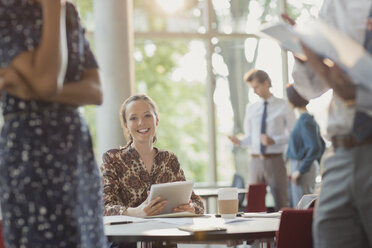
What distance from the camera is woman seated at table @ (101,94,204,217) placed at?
344 centimetres

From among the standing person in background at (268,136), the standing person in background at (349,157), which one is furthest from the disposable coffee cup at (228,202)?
the standing person in background at (268,136)

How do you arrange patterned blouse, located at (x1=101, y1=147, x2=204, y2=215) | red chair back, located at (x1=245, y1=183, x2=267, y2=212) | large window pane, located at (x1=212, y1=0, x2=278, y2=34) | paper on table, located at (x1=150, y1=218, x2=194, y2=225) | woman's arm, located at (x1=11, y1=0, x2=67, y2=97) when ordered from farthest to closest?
large window pane, located at (x1=212, y1=0, x2=278, y2=34) → red chair back, located at (x1=245, y1=183, x2=267, y2=212) → patterned blouse, located at (x1=101, y1=147, x2=204, y2=215) → paper on table, located at (x1=150, y1=218, x2=194, y2=225) → woman's arm, located at (x1=11, y1=0, x2=67, y2=97)

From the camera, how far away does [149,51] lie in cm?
802

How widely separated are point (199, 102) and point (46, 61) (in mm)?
6704

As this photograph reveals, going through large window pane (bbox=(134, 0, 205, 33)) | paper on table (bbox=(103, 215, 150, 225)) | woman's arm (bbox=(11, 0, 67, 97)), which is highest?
large window pane (bbox=(134, 0, 205, 33))

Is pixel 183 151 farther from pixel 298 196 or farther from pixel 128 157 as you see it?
pixel 128 157

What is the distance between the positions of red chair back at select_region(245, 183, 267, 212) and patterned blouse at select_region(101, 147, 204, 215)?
1.30 m

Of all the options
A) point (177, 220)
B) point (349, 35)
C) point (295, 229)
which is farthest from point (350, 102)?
point (177, 220)

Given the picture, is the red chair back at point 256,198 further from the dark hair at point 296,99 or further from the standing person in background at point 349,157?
the standing person in background at point 349,157

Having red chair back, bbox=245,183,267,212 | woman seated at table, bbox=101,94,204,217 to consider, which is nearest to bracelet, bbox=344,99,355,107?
woman seated at table, bbox=101,94,204,217

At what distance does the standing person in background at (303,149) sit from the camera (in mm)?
5758

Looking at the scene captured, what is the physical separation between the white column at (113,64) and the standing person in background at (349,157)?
5.29 m

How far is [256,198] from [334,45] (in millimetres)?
3333

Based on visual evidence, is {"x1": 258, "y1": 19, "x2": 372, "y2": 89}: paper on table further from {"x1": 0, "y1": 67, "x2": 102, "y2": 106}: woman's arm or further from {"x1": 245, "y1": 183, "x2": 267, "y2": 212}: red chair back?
{"x1": 245, "y1": 183, "x2": 267, "y2": 212}: red chair back
